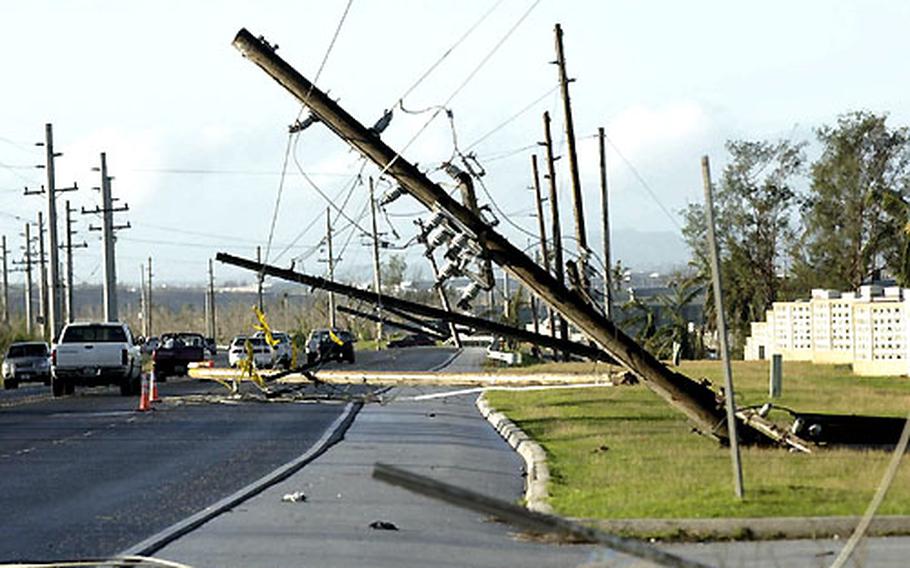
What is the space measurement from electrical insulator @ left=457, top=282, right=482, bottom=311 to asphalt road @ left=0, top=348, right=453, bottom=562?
10.5 feet

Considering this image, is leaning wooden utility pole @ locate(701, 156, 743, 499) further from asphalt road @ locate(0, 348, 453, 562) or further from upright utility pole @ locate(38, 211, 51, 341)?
upright utility pole @ locate(38, 211, 51, 341)

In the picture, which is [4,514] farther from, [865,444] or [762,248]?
[762,248]

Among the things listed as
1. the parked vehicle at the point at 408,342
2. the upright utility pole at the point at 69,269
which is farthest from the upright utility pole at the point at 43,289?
the parked vehicle at the point at 408,342

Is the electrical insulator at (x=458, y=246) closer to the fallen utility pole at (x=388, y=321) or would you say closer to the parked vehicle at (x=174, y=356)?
the fallen utility pole at (x=388, y=321)

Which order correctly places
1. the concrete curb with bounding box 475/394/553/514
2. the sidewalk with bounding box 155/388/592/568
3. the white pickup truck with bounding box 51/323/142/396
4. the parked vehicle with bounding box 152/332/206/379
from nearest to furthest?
1. the sidewalk with bounding box 155/388/592/568
2. the concrete curb with bounding box 475/394/553/514
3. the white pickup truck with bounding box 51/323/142/396
4. the parked vehicle with bounding box 152/332/206/379

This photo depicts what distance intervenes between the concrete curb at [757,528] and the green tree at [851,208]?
64479mm

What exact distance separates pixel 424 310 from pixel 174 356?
141 feet

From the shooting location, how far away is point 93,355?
47344 millimetres

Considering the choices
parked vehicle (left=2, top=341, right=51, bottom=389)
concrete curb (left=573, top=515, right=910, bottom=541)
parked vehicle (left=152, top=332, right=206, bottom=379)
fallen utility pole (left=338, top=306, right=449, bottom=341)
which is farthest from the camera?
parked vehicle (left=152, top=332, right=206, bottom=379)

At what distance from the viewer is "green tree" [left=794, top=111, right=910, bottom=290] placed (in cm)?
7900

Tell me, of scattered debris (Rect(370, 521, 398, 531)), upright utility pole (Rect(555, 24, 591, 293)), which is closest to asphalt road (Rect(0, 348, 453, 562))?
scattered debris (Rect(370, 521, 398, 531))

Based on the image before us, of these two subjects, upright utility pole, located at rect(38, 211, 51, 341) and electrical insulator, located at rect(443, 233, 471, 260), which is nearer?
electrical insulator, located at rect(443, 233, 471, 260)

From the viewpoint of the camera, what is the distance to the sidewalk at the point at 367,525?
13.9 meters

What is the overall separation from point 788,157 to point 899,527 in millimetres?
70787
